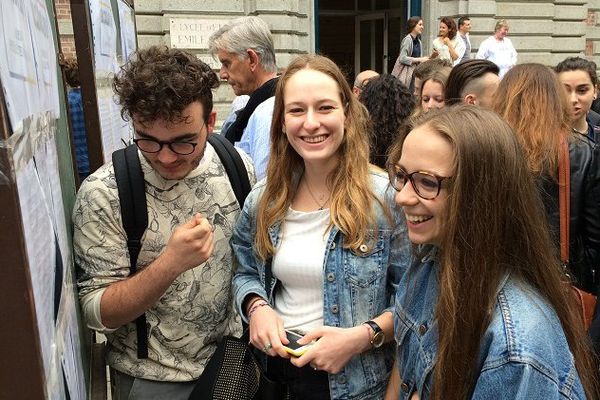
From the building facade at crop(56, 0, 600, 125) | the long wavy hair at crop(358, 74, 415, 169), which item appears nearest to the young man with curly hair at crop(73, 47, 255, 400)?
the long wavy hair at crop(358, 74, 415, 169)

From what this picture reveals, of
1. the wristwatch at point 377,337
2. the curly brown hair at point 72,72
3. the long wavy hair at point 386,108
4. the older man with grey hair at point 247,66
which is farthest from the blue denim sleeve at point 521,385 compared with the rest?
the curly brown hair at point 72,72

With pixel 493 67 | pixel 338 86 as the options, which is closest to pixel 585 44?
pixel 493 67

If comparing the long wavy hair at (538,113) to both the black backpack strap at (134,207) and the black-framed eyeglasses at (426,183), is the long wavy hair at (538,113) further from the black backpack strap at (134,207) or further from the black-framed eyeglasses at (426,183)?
the black backpack strap at (134,207)

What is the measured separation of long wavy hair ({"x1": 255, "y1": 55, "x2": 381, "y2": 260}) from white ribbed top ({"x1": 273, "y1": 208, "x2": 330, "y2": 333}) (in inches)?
1.8

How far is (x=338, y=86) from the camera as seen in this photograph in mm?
1759

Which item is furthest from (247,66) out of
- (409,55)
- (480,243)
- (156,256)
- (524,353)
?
(409,55)

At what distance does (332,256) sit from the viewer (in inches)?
65.1

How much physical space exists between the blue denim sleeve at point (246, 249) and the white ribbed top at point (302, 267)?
0.07m

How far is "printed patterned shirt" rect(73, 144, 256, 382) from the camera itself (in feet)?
5.04

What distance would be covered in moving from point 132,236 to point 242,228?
1.18 ft

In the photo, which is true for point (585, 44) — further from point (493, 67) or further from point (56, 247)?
point (56, 247)

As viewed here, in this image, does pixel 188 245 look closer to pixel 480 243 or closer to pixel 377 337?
pixel 377 337

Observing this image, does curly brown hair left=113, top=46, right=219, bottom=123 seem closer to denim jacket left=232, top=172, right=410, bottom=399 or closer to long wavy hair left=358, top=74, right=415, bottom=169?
denim jacket left=232, top=172, right=410, bottom=399

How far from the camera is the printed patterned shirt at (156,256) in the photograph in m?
1.54
